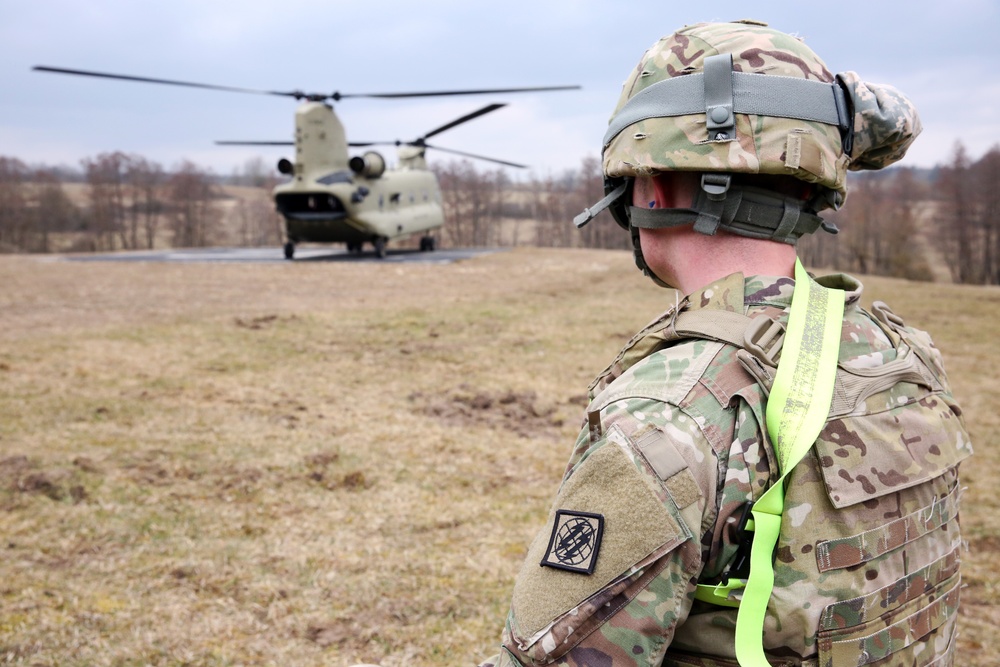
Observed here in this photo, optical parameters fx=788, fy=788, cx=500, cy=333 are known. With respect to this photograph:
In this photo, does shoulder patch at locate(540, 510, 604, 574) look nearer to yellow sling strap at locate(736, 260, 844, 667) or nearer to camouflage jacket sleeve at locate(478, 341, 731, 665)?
camouflage jacket sleeve at locate(478, 341, 731, 665)

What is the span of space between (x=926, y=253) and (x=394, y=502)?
50.0 metres

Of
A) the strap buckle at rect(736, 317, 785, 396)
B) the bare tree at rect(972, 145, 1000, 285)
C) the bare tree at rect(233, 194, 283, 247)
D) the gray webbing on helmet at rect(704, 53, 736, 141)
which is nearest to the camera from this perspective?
the strap buckle at rect(736, 317, 785, 396)

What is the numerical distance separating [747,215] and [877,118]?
0.37 metres

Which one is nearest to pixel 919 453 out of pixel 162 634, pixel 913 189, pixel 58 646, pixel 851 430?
pixel 851 430

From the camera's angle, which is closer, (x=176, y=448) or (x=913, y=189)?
(x=176, y=448)

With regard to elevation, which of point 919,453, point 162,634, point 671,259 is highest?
point 671,259

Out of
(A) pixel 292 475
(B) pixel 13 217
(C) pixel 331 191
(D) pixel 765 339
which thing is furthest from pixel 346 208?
(B) pixel 13 217

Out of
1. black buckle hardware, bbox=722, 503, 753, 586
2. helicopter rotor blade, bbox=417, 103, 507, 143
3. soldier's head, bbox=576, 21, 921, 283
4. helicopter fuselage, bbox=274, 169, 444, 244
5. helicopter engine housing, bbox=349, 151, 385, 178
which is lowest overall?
black buckle hardware, bbox=722, 503, 753, 586

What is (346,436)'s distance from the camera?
6.89 metres

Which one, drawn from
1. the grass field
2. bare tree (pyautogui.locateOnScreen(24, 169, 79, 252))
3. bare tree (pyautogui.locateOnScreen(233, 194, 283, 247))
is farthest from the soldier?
bare tree (pyautogui.locateOnScreen(233, 194, 283, 247))

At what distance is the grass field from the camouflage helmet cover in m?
2.78

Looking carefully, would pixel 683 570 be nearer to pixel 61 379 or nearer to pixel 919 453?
pixel 919 453

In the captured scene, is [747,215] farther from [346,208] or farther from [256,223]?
[256,223]

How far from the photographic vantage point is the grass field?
→ 12.8ft
